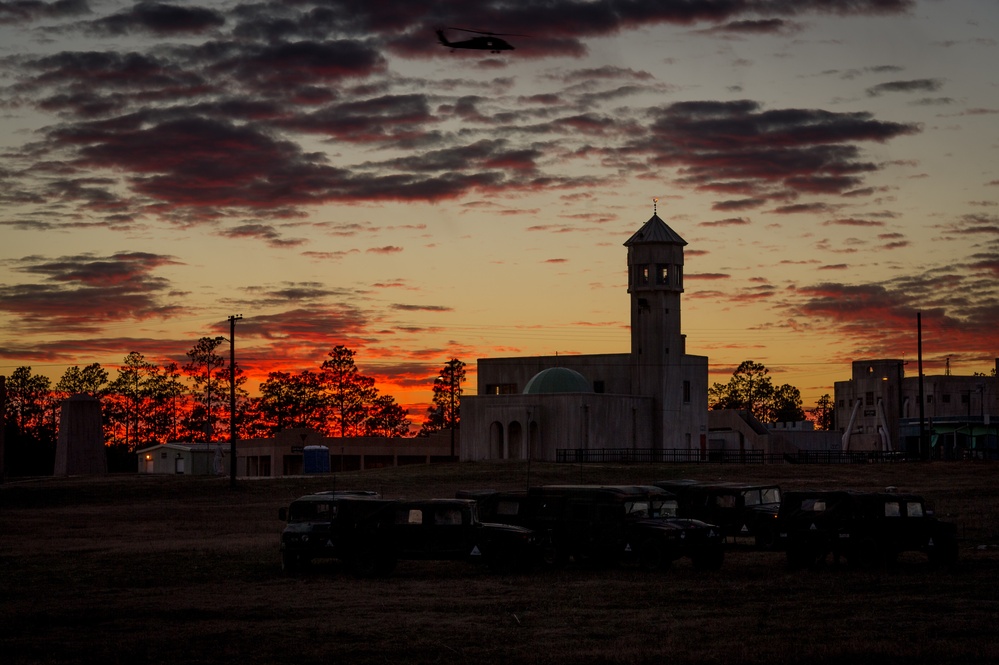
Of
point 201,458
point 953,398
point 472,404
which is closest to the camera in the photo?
point 472,404

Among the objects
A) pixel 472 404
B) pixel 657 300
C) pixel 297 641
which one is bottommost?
pixel 297 641

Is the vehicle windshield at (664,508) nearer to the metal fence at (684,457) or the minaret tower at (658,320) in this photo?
the metal fence at (684,457)

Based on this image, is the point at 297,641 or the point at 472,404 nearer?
the point at 297,641

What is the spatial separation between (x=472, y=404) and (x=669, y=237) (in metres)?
20.0

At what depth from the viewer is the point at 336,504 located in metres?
32.3

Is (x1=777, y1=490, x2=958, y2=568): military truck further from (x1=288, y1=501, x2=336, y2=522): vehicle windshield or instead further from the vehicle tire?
(x1=288, y1=501, x2=336, y2=522): vehicle windshield

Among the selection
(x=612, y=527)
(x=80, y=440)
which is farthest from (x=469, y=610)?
(x=80, y=440)

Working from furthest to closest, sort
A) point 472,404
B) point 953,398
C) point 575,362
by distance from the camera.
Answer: point 953,398
point 575,362
point 472,404

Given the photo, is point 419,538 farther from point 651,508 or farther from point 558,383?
point 558,383

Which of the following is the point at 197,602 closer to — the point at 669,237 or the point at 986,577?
the point at 986,577

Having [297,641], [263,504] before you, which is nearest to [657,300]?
[263,504]

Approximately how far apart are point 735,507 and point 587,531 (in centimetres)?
654

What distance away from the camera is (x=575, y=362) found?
350 ft

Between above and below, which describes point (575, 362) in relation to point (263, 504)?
above
